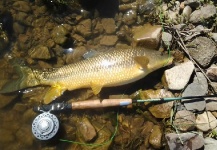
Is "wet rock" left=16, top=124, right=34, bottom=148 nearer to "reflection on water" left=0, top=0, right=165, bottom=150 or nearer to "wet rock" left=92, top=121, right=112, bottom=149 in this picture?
"reflection on water" left=0, top=0, right=165, bottom=150

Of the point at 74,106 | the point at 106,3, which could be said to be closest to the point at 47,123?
the point at 74,106

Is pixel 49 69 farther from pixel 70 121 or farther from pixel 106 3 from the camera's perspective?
pixel 106 3

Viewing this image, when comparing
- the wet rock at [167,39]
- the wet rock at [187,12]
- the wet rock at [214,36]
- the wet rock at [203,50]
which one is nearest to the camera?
the wet rock at [203,50]

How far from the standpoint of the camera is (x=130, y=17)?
6363 millimetres

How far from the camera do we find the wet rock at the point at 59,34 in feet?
19.9

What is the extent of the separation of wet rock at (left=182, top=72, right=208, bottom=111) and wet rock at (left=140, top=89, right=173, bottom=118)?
291 millimetres

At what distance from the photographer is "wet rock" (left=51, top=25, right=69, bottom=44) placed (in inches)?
239

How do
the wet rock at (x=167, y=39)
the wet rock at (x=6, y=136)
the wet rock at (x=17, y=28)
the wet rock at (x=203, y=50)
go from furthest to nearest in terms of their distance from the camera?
the wet rock at (x=17, y=28) → the wet rock at (x=167, y=39) → the wet rock at (x=203, y=50) → the wet rock at (x=6, y=136)

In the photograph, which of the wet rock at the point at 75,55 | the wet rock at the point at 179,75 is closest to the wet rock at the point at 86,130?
the wet rock at the point at 75,55

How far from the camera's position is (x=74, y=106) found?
5438 millimetres

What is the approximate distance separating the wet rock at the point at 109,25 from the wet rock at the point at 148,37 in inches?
20.9

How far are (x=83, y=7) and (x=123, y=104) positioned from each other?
2247 mm

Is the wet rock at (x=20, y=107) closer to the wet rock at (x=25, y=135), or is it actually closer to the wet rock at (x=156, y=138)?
the wet rock at (x=25, y=135)

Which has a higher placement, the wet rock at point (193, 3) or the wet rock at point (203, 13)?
the wet rock at point (193, 3)
